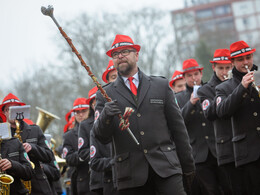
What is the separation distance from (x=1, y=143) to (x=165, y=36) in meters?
36.2

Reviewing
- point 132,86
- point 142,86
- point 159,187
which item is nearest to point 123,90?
point 132,86

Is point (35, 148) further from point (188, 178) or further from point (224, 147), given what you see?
point (188, 178)

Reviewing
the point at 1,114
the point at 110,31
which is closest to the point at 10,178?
the point at 1,114

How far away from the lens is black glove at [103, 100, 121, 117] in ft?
22.7

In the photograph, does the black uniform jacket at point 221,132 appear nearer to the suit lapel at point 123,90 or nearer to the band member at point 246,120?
the band member at point 246,120

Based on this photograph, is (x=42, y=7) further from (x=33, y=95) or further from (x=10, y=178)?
(x=33, y=95)

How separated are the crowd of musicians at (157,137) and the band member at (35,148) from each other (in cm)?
2

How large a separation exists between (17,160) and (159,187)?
10.3ft

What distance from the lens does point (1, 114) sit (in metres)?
10.1

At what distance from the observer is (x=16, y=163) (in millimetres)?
9172

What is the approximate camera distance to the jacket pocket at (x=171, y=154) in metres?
7.19

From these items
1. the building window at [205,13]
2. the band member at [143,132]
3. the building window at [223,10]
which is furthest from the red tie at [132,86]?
the building window at [205,13]

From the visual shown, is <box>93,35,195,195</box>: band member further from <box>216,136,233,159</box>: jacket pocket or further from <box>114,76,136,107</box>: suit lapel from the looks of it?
<box>216,136,233,159</box>: jacket pocket

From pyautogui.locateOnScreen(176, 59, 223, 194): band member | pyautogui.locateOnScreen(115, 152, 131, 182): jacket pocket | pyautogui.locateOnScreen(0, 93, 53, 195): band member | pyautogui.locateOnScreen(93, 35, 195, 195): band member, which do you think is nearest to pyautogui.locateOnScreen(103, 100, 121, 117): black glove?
pyautogui.locateOnScreen(93, 35, 195, 195): band member
